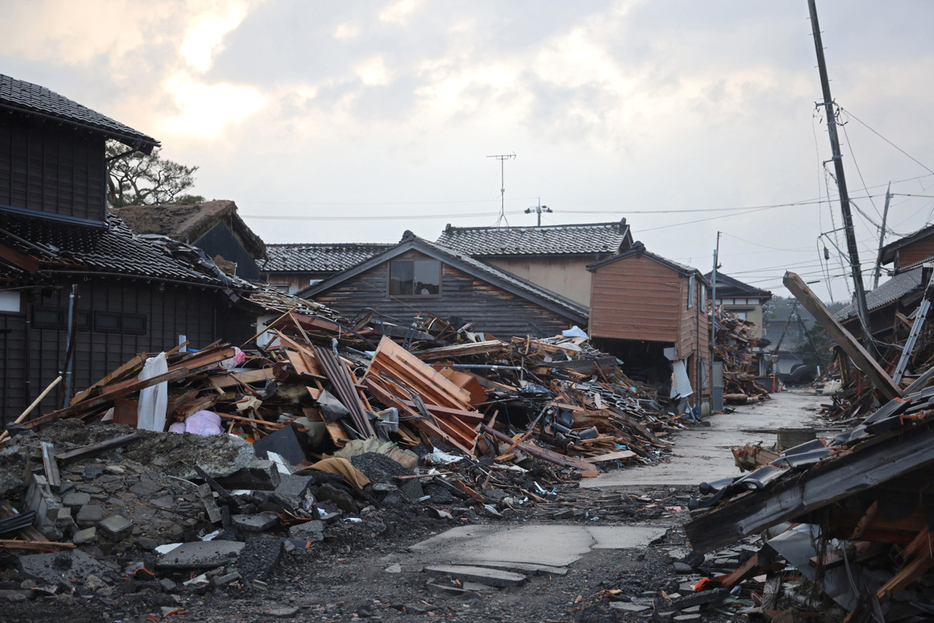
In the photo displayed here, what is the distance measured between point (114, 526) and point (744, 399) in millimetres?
31673

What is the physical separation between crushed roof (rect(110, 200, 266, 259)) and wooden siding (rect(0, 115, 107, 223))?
4.29 metres

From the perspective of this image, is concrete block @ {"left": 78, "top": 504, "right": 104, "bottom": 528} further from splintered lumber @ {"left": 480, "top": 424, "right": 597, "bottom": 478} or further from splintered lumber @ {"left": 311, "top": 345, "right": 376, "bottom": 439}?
splintered lumber @ {"left": 480, "top": 424, "right": 597, "bottom": 478}

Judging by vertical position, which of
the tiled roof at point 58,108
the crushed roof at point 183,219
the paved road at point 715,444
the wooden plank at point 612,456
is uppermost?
the tiled roof at point 58,108

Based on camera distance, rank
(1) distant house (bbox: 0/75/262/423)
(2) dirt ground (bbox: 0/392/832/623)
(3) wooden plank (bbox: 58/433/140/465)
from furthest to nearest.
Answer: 1. (1) distant house (bbox: 0/75/262/423)
2. (3) wooden plank (bbox: 58/433/140/465)
3. (2) dirt ground (bbox: 0/392/832/623)

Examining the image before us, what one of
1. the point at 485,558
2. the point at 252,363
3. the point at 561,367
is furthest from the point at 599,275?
the point at 485,558

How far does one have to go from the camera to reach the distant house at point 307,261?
2961 cm

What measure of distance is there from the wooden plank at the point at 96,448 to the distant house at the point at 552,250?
2296cm

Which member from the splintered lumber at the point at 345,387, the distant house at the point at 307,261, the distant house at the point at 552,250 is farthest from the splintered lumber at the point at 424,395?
the distant house at the point at 552,250

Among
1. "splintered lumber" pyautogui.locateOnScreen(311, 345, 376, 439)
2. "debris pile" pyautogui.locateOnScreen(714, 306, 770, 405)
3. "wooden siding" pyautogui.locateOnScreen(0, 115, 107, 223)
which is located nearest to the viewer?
"splintered lumber" pyautogui.locateOnScreen(311, 345, 376, 439)

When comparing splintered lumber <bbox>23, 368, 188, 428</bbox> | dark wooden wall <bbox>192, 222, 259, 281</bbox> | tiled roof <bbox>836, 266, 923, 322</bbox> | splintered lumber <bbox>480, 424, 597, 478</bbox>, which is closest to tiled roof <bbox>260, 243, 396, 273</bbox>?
dark wooden wall <bbox>192, 222, 259, 281</bbox>

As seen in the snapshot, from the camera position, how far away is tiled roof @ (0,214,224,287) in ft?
41.4

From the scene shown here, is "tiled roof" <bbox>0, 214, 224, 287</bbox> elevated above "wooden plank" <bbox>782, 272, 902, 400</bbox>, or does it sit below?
above

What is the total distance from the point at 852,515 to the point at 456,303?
2062cm

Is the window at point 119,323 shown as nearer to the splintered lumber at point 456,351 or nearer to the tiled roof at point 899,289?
the splintered lumber at point 456,351
